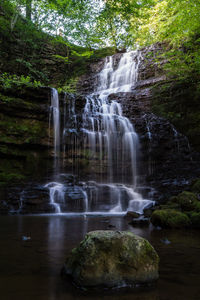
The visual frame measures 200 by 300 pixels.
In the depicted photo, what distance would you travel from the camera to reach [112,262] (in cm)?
222

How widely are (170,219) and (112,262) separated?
4.26 m

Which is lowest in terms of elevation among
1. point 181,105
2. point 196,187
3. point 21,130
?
point 196,187

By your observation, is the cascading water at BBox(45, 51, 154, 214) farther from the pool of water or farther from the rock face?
the rock face

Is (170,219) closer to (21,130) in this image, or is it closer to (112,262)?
(112,262)

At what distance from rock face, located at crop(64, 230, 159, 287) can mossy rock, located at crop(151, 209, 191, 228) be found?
12.7 feet

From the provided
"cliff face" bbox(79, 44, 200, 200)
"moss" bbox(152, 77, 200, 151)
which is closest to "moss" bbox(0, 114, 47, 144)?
"cliff face" bbox(79, 44, 200, 200)

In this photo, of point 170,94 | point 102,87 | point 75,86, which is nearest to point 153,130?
point 170,94

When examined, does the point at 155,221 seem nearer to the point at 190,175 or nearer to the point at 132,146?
the point at 190,175

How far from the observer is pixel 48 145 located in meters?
13.5

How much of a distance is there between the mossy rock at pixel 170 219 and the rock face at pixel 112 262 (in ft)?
12.7

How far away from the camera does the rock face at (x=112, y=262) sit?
7.00 feet

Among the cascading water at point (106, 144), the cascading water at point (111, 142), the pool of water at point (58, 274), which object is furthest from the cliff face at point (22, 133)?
the pool of water at point (58, 274)

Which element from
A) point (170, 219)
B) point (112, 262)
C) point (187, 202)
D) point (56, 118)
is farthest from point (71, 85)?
point (112, 262)

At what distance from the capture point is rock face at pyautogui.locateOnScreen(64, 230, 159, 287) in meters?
2.13
